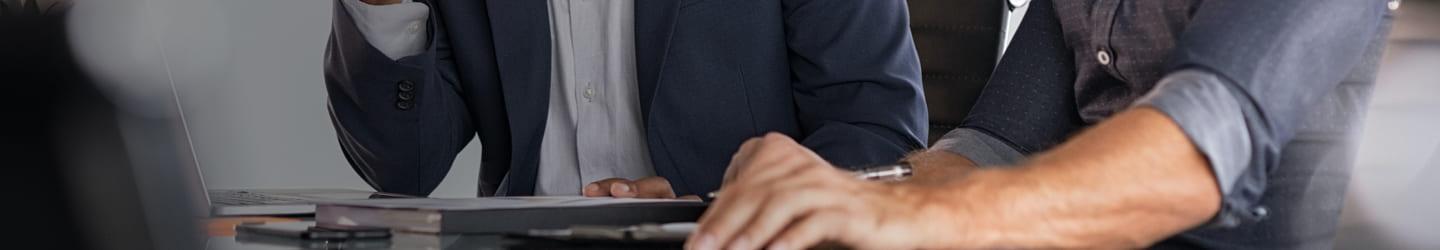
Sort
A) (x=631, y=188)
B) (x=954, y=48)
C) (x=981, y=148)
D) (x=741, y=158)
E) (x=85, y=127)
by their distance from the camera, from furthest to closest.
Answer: (x=954, y=48), (x=631, y=188), (x=981, y=148), (x=741, y=158), (x=85, y=127)

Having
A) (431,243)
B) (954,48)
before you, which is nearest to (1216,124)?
(431,243)

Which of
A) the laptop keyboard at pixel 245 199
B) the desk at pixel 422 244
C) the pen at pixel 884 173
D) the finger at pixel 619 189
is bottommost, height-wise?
the finger at pixel 619 189

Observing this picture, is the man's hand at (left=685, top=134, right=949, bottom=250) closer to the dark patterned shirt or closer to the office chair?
the dark patterned shirt

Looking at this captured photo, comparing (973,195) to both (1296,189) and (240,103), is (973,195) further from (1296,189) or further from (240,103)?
(240,103)

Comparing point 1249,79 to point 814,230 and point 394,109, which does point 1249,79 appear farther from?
point 394,109

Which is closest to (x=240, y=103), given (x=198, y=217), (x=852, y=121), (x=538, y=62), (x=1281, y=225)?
(x=538, y=62)

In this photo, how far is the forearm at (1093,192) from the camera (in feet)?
2.20

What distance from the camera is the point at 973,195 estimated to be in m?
0.67

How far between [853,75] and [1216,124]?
113cm

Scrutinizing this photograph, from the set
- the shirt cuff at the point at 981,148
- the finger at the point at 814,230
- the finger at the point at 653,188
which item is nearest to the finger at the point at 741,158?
the finger at the point at 814,230

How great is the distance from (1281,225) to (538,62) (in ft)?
3.35

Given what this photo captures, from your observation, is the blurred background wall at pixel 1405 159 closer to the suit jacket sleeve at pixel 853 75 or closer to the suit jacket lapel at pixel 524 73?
the suit jacket sleeve at pixel 853 75

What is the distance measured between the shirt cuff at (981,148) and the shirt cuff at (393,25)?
0.70m

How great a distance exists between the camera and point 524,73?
1748 mm
